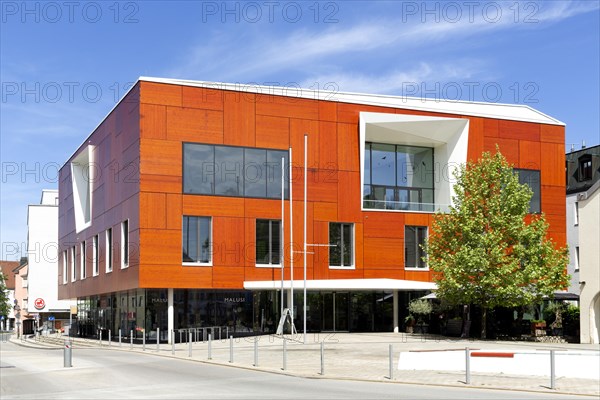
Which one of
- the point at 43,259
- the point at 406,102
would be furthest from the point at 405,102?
the point at 43,259

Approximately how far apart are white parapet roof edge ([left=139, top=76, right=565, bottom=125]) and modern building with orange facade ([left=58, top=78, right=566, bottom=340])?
97 mm

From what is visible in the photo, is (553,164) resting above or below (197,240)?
above

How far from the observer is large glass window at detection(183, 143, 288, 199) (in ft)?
164

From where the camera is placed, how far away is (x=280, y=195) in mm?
52219

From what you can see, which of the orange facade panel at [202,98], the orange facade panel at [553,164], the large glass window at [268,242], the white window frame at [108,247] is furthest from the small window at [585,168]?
the white window frame at [108,247]

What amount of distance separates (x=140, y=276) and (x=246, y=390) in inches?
1169

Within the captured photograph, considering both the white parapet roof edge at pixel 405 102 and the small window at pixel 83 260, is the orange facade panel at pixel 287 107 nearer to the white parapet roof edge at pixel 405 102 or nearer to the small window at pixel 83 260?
the white parapet roof edge at pixel 405 102

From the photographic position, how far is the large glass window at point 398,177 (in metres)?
55.5

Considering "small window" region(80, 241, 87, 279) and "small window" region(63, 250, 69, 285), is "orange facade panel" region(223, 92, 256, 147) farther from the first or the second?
"small window" region(63, 250, 69, 285)

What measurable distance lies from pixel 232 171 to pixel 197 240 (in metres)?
4.52

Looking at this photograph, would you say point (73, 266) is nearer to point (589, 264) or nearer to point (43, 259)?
point (589, 264)

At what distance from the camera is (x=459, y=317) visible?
47.9 m

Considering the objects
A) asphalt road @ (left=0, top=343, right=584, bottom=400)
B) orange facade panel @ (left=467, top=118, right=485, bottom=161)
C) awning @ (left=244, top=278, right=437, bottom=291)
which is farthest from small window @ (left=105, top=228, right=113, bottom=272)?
asphalt road @ (left=0, top=343, right=584, bottom=400)

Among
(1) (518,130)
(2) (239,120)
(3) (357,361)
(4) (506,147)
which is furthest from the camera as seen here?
(1) (518,130)
